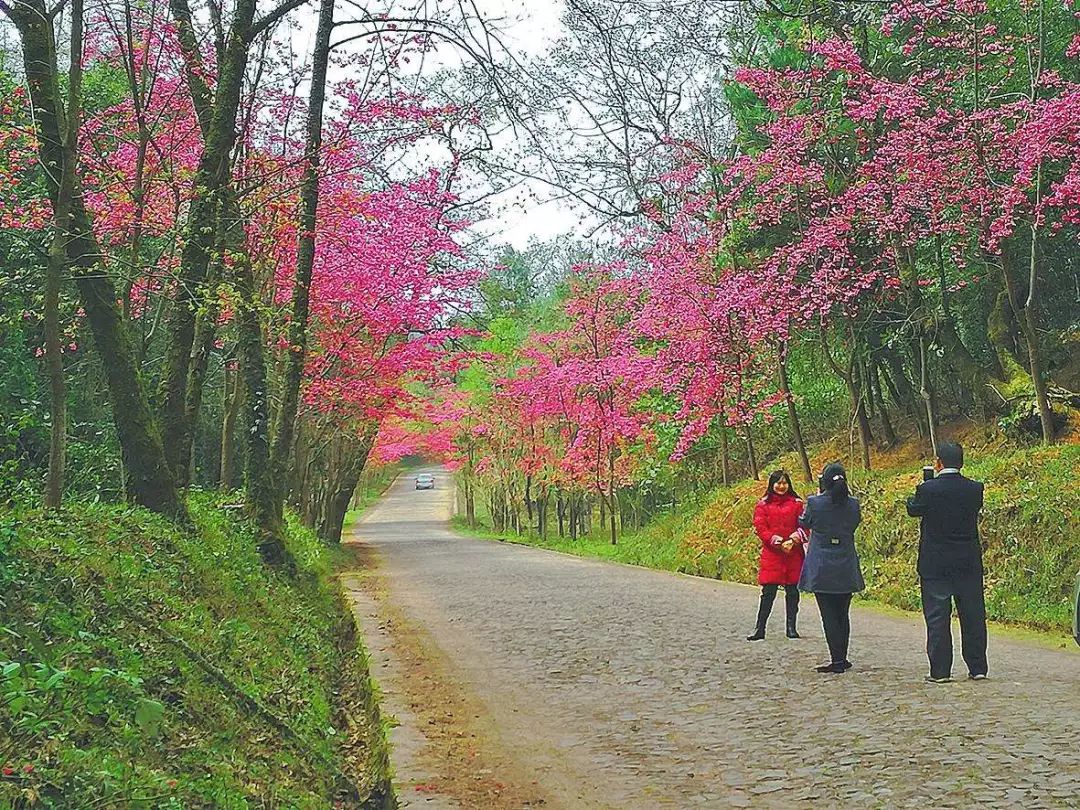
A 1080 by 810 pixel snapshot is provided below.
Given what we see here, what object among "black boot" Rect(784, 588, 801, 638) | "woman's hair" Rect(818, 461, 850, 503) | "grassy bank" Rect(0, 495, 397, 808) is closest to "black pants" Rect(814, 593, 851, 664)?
"woman's hair" Rect(818, 461, 850, 503)

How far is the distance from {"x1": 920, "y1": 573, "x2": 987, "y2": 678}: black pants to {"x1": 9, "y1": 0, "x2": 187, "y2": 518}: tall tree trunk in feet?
23.2

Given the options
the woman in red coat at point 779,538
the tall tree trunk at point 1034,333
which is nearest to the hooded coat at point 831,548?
the woman in red coat at point 779,538

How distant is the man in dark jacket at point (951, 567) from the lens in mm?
8273

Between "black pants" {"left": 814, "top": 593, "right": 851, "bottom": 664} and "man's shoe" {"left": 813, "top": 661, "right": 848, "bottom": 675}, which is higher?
"black pants" {"left": 814, "top": 593, "right": 851, "bottom": 664}

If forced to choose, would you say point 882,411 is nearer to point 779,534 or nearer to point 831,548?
point 779,534

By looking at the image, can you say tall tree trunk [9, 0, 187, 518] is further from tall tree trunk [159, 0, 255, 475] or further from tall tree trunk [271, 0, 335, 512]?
tall tree trunk [271, 0, 335, 512]

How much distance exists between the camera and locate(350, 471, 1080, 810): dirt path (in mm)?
5848

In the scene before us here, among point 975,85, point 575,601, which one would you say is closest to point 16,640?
point 575,601

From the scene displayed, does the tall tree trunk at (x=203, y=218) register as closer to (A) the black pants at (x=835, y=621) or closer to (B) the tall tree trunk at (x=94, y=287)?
(B) the tall tree trunk at (x=94, y=287)

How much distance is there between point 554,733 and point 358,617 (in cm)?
779

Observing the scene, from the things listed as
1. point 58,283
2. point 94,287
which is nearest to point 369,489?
point 94,287

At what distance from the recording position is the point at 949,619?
826 cm

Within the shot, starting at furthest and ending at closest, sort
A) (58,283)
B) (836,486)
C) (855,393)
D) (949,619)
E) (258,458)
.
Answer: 1. (855,393)
2. (258,458)
3. (836,486)
4. (949,619)
5. (58,283)

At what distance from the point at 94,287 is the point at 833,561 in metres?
6.85
